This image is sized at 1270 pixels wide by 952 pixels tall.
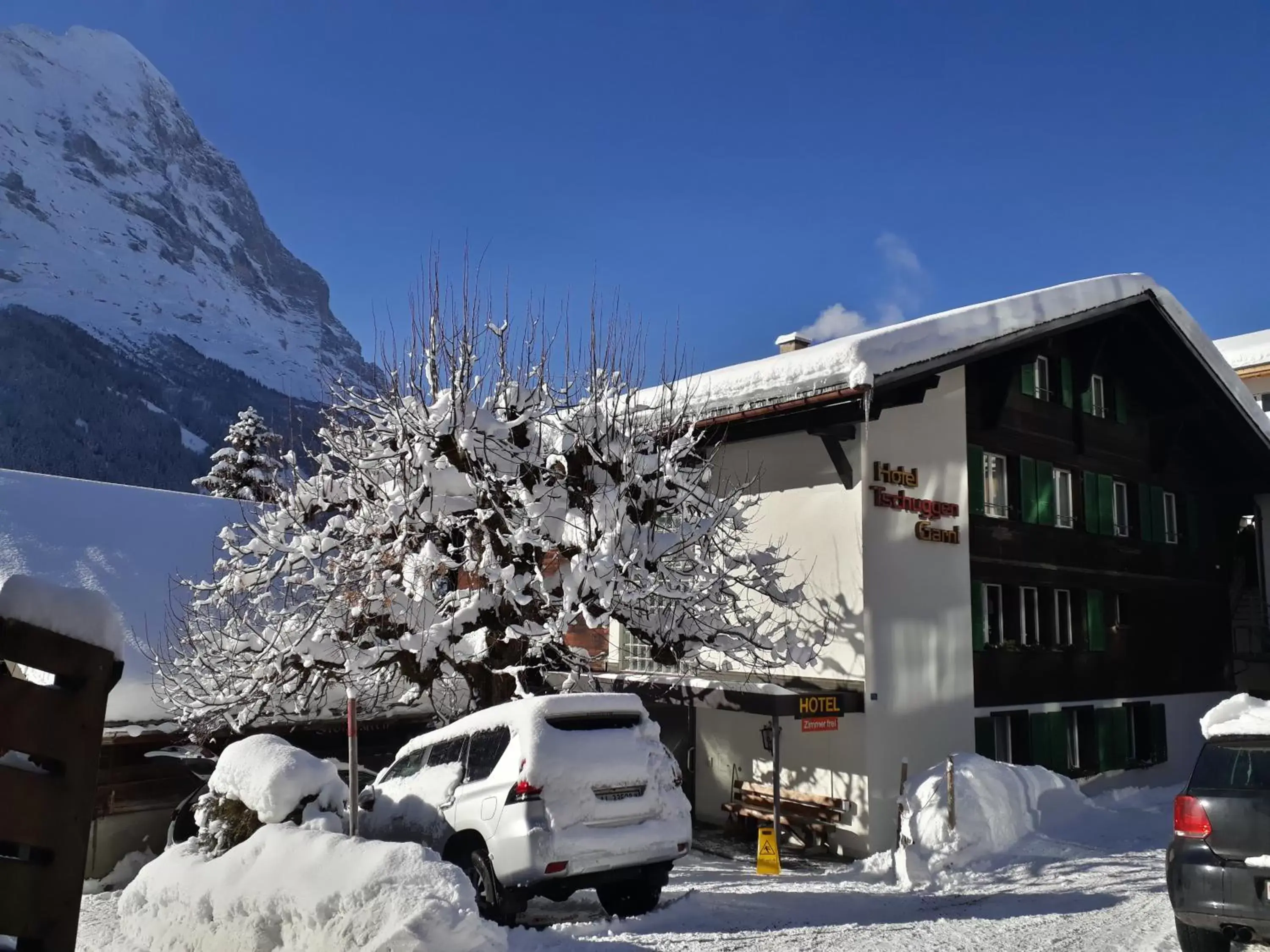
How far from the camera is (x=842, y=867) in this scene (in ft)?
46.1

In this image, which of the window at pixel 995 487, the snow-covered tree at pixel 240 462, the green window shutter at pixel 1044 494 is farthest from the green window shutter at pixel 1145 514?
the snow-covered tree at pixel 240 462

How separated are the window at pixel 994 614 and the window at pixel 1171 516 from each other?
787 cm

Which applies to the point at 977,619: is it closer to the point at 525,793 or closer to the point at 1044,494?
the point at 1044,494

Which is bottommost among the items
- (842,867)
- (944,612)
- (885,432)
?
(842,867)

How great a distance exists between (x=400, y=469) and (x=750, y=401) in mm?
5586

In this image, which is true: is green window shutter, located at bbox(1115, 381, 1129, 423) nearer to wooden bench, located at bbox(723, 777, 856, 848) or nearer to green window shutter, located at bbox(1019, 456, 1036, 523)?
green window shutter, located at bbox(1019, 456, 1036, 523)

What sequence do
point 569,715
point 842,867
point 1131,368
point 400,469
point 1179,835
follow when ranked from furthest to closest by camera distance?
point 1131,368 < point 842,867 < point 400,469 < point 569,715 < point 1179,835

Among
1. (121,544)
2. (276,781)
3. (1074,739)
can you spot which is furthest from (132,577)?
(1074,739)

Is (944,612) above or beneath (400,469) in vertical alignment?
beneath

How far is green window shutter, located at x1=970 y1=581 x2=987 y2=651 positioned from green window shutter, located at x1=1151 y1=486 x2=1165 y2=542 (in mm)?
7440

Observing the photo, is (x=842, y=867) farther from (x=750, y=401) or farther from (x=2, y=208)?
(x=2, y=208)

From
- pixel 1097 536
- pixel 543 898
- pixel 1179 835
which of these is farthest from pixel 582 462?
pixel 1097 536

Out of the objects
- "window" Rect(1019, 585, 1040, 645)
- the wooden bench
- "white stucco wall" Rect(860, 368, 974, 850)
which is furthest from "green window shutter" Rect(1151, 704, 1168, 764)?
the wooden bench

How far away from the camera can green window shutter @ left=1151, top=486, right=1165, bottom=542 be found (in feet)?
74.8
